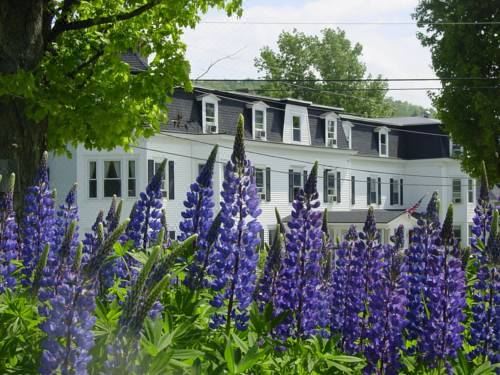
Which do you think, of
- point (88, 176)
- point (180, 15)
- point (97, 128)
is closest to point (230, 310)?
point (97, 128)

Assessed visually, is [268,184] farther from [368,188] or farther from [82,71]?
[82,71]

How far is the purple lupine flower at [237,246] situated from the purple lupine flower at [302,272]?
0.22m

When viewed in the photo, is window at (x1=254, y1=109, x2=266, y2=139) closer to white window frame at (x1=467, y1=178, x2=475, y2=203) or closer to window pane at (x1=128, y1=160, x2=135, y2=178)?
window pane at (x1=128, y1=160, x2=135, y2=178)

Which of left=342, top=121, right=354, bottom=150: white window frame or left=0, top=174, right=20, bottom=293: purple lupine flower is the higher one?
left=342, top=121, right=354, bottom=150: white window frame

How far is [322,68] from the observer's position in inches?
2645

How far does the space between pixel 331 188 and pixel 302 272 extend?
4033 cm

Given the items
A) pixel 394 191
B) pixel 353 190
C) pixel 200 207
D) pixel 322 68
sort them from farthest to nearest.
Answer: pixel 322 68 < pixel 394 191 < pixel 353 190 < pixel 200 207

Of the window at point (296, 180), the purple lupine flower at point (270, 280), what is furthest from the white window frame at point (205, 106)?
the purple lupine flower at point (270, 280)

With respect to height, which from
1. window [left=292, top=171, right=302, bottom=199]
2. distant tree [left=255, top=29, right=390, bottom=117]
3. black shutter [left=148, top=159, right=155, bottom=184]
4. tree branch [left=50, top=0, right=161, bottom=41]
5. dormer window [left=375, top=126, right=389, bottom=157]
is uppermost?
distant tree [left=255, top=29, right=390, bottom=117]

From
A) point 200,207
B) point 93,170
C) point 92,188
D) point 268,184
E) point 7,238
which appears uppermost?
point 93,170

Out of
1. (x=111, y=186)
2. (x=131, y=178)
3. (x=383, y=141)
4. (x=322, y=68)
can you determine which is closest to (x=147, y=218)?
(x=131, y=178)

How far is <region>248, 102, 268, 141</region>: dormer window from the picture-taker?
39.0m

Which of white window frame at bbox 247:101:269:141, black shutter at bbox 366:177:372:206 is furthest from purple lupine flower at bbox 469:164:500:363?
black shutter at bbox 366:177:372:206

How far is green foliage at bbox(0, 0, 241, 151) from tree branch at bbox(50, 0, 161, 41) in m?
0.01
